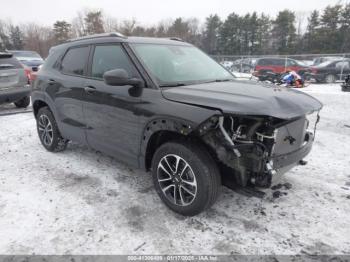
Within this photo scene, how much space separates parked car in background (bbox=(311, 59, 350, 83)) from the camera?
647 inches

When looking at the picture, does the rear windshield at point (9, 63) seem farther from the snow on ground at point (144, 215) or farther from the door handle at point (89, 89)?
the door handle at point (89, 89)

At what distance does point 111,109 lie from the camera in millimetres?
3455

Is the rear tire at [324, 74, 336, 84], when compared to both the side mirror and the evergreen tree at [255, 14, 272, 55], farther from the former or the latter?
the evergreen tree at [255, 14, 272, 55]

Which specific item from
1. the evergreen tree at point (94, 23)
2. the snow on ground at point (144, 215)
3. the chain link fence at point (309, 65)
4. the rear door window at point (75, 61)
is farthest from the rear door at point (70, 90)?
the evergreen tree at point (94, 23)

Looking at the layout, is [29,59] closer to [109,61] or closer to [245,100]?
[109,61]

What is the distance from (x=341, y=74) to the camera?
1655cm

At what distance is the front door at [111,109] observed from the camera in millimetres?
3252

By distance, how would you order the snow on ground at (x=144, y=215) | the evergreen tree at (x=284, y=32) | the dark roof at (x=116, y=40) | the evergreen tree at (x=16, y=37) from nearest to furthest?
the snow on ground at (x=144, y=215) < the dark roof at (x=116, y=40) < the evergreen tree at (x=284, y=32) < the evergreen tree at (x=16, y=37)

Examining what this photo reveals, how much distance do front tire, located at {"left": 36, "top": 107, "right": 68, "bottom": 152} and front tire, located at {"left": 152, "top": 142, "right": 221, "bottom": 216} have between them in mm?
2488

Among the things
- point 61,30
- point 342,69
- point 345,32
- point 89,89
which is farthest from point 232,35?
point 89,89

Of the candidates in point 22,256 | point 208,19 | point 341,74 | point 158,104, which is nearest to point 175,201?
point 158,104

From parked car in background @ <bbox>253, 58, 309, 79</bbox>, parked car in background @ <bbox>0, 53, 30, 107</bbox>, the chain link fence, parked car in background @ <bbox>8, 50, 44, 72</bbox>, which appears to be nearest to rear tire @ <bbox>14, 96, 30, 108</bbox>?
parked car in background @ <bbox>0, 53, 30, 107</bbox>

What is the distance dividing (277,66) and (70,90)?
1730 centimetres

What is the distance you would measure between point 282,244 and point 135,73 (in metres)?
2.41
